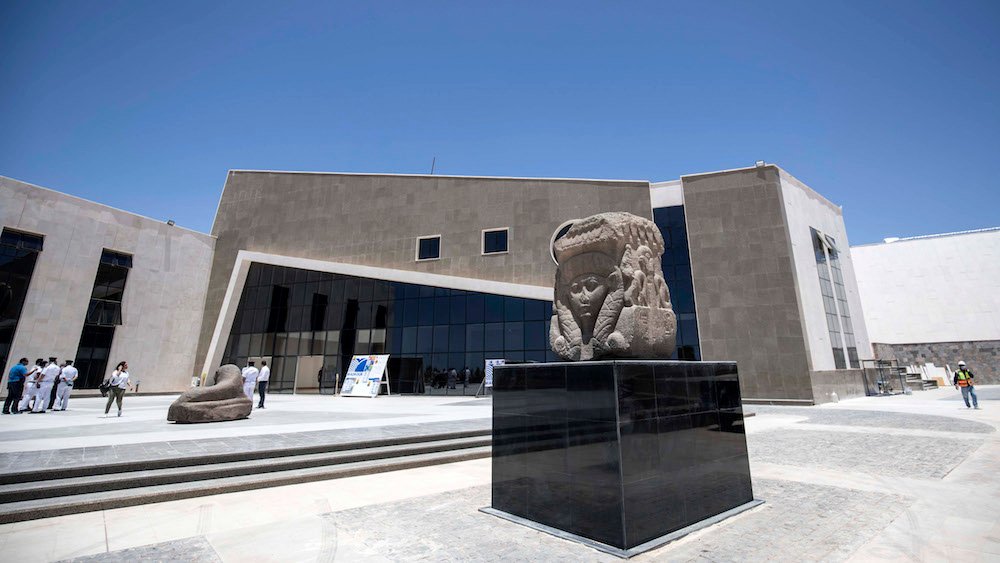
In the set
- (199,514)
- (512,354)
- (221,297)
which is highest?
(221,297)

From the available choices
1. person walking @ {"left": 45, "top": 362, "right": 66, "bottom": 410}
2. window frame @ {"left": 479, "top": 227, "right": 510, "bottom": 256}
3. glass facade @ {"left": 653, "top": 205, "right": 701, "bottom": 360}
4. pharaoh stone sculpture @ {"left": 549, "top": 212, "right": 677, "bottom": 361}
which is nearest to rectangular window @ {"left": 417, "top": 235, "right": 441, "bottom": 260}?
window frame @ {"left": 479, "top": 227, "right": 510, "bottom": 256}

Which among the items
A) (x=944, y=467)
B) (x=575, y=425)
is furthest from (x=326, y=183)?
(x=944, y=467)

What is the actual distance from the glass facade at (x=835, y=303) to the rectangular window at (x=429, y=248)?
2177cm

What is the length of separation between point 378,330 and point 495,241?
9.03 metres

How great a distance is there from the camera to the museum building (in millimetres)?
22984

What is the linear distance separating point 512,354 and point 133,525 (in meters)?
19.9

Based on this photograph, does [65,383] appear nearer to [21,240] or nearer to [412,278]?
[21,240]

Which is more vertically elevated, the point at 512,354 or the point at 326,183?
the point at 326,183

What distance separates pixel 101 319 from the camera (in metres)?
27.9

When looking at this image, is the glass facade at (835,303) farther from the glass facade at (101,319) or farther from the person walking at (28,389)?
the glass facade at (101,319)

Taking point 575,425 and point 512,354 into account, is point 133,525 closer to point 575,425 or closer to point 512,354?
point 575,425

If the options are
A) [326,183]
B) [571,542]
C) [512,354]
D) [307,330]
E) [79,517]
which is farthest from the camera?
[326,183]

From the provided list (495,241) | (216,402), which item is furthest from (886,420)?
(216,402)

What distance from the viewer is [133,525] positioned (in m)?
5.47
